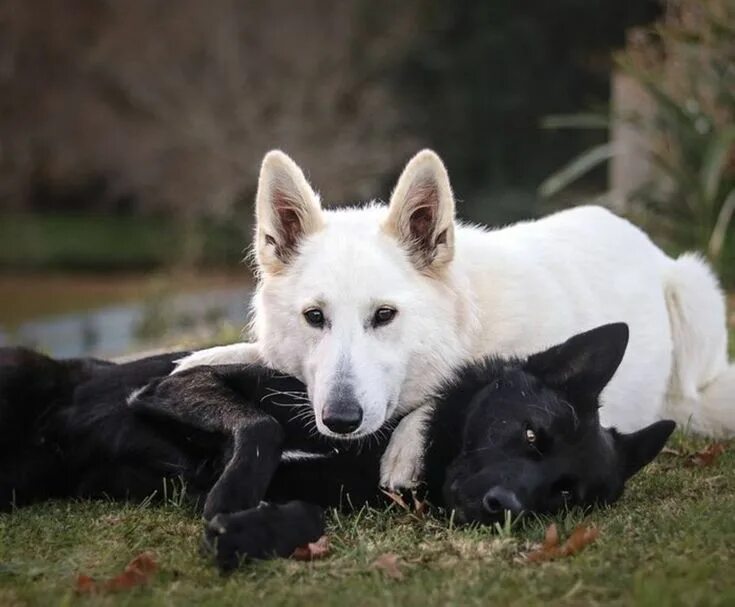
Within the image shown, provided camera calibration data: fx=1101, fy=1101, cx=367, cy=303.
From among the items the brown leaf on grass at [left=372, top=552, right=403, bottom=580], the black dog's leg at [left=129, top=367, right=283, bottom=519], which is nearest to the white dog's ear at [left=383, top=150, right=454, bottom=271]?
the black dog's leg at [left=129, top=367, right=283, bottom=519]

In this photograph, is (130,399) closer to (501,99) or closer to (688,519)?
(688,519)

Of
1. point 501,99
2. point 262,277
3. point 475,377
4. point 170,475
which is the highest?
point 501,99

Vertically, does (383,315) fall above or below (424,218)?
below

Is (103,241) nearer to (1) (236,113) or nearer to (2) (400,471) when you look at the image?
(1) (236,113)

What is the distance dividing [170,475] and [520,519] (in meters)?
1.29

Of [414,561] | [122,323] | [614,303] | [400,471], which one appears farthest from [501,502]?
[122,323]

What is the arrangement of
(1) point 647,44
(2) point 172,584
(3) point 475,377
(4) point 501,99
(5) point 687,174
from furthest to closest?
(4) point 501,99 → (1) point 647,44 → (5) point 687,174 → (3) point 475,377 → (2) point 172,584

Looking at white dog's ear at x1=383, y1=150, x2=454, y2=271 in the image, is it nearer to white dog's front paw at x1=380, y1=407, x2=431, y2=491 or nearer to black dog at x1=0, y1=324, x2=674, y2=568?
black dog at x1=0, y1=324, x2=674, y2=568

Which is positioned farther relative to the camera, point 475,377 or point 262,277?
point 262,277

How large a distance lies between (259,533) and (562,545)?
83 cm

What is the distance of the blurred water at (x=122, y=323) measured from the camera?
464 inches

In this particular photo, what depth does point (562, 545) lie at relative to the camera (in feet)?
9.84

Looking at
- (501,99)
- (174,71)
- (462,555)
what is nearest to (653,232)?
(462,555)

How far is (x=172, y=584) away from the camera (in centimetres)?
282
